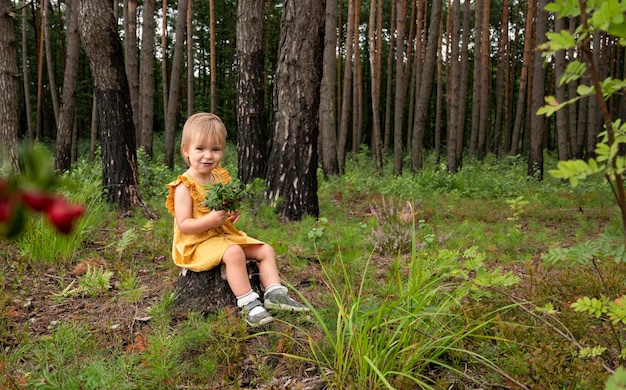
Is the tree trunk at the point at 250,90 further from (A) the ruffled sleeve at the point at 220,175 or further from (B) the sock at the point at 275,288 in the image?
(B) the sock at the point at 275,288

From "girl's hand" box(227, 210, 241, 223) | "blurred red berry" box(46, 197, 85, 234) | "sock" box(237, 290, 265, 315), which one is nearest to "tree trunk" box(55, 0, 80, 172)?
"girl's hand" box(227, 210, 241, 223)

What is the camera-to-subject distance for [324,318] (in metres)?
2.89

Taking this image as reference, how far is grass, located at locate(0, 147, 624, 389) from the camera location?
2338 millimetres

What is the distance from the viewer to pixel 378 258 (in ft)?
14.9

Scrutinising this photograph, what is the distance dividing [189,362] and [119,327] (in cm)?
69

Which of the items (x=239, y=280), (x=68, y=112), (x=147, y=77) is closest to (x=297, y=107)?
(x=239, y=280)

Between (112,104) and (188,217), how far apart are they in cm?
327

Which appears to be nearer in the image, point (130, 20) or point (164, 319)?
point (164, 319)

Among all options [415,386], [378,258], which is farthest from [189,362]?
[378,258]

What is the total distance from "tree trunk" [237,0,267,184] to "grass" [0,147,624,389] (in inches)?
47.1

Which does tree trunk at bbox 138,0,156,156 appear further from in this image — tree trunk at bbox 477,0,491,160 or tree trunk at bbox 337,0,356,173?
tree trunk at bbox 477,0,491,160

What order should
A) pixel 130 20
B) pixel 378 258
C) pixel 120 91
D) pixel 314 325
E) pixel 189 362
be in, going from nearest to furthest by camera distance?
pixel 189 362, pixel 314 325, pixel 378 258, pixel 120 91, pixel 130 20

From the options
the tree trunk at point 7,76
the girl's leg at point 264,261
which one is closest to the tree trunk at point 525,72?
the tree trunk at point 7,76

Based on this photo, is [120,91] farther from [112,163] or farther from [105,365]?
[105,365]
